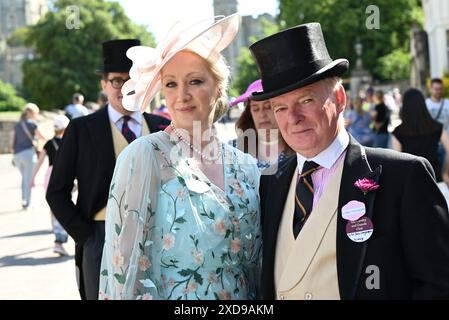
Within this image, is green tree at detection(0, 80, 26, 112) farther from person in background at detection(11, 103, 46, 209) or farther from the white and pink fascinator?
the white and pink fascinator

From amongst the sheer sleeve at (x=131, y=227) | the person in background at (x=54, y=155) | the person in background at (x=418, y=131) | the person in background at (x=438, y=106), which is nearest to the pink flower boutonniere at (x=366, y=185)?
the sheer sleeve at (x=131, y=227)

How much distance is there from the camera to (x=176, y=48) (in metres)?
3.31

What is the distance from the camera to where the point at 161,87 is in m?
3.54

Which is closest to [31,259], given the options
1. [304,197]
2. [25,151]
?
[25,151]

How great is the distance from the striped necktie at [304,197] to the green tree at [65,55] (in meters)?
58.5

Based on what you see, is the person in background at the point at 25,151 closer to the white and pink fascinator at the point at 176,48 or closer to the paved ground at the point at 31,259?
the paved ground at the point at 31,259

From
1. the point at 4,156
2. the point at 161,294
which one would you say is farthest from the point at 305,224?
the point at 4,156

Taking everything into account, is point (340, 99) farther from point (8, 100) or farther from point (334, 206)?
point (8, 100)

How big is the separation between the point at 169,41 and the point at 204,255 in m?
0.96

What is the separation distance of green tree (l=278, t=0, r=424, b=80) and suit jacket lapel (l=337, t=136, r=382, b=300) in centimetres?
4495

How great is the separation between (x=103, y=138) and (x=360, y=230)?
2.68 meters

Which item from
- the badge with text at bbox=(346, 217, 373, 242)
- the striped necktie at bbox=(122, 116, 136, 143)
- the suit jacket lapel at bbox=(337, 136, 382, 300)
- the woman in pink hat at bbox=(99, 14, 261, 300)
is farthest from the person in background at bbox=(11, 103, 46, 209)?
the badge with text at bbox=(346, 217, 373, 242)

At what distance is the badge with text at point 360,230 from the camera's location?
2.75m

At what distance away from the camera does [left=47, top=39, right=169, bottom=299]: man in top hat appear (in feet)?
15.9
